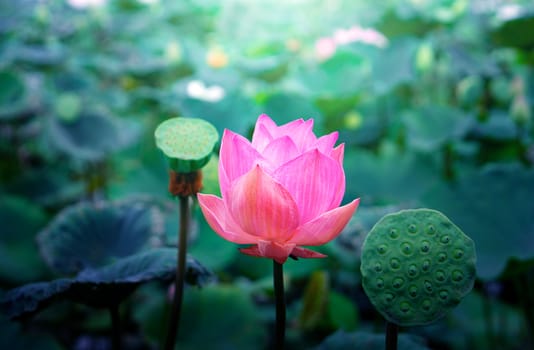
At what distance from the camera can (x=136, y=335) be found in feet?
3.42

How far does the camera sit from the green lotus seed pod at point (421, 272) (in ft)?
1.11

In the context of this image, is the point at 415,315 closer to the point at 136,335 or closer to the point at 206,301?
the point at 206,301

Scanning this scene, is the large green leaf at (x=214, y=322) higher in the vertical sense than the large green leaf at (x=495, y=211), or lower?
lower

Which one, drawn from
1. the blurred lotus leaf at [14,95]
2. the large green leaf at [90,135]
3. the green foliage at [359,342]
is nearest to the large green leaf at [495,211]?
the green foliage at [359,342]

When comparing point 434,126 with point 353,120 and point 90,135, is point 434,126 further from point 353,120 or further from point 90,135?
point 90,135

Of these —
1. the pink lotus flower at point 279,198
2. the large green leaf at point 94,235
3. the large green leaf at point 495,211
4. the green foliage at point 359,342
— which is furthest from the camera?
the large green leaf at point 495,211

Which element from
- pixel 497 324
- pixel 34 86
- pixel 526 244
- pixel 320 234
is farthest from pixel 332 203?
pixel 34 86

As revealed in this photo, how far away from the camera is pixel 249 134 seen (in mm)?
1092

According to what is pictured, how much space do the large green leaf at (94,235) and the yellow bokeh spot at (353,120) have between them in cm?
77

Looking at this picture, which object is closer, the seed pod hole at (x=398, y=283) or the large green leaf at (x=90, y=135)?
the seed pod hole at (x=398, y=283)

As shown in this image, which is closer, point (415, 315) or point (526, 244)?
point (415, 315)

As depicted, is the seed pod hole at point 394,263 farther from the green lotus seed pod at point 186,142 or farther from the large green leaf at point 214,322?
the large green leaf at point 214,322

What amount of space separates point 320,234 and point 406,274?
0.07 m

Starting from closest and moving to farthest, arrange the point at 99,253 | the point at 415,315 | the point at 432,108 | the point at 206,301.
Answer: the point at 415,315 → the point at 99,253 → the point at 206,301 → the point at 432,108
